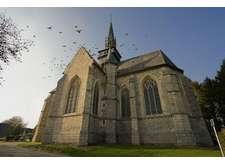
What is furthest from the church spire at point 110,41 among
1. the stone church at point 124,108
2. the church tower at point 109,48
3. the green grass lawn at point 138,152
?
the green grass lawn at point 138,152

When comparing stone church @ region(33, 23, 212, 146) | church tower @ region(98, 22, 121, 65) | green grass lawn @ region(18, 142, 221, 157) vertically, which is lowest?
green grass lawn @ region(18, 142, 221, 157)

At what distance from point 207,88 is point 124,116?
13794 millimetres

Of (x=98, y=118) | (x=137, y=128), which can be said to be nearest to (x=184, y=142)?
(x=137, y=128)

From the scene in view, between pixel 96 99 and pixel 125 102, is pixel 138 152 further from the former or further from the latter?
pixel 125 102

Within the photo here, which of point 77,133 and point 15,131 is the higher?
point 15,131

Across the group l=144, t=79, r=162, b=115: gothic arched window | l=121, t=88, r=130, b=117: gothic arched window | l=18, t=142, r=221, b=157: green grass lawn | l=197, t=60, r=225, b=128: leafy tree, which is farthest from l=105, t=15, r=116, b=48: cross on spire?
l=18, t=142, r=221, b=157: green grass lawn

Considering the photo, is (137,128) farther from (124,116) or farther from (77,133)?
(77,133)

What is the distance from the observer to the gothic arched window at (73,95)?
1713 cm

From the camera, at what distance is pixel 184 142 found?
14.0m

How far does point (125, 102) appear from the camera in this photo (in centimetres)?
1925

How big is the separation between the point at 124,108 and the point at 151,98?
338 cm

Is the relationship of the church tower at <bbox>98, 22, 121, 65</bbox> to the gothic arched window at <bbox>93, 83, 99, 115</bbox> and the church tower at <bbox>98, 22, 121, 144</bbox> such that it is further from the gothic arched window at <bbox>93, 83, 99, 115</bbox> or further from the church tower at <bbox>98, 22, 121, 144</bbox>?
the gothic arched window at <bbox>93, 83, 99, 115</bbox>

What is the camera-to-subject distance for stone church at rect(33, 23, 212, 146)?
15219mm

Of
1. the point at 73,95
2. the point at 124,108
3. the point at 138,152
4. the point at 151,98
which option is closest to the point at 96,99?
the point at 73,95
